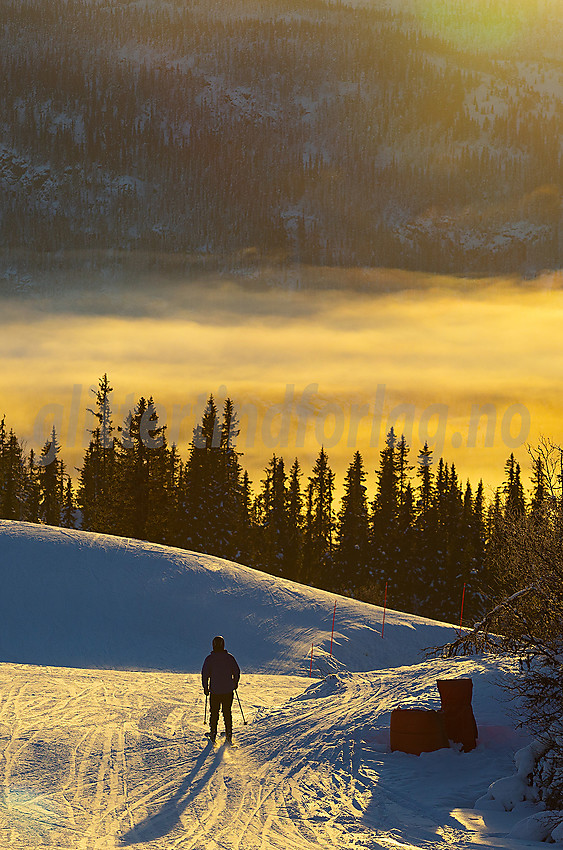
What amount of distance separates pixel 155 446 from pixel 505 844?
49.0m

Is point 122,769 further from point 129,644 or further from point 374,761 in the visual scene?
point 129,644

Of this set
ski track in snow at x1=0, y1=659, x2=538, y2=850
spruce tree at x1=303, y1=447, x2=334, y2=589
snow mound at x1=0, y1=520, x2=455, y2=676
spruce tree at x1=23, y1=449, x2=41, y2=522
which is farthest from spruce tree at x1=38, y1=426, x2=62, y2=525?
ski track in snow at x1=0, y1=659, x2=538, y2=850

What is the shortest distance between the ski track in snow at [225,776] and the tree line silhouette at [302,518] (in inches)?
1440

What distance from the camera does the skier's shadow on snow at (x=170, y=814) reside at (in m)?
9.12

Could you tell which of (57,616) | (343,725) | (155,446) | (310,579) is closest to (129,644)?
(57,616)

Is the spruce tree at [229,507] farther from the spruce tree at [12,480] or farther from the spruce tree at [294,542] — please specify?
the spruce tree at [12,480]

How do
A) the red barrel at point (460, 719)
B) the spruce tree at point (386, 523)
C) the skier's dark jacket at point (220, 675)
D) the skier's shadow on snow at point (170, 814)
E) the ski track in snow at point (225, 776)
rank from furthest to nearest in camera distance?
the spruce tree at point (386, 523), the red barrel at point (460, 719), the skier's dark jacket at point (220, 675), the ski track in snow at point (225, 776), the skier's shadow on snow at point (170, 814)

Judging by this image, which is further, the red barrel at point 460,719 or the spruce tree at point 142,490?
the spruce tree at point 142,490

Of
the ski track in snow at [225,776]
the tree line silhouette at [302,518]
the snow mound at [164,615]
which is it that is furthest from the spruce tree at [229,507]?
the ski track in snow at [225,776]

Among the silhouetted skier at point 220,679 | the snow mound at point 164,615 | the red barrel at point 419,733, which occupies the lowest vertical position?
the red barrel at point 419,733

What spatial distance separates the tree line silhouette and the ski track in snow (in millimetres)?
36567

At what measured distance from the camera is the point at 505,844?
9.73m

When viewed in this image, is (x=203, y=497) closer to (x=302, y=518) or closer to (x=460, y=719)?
(x=302, y=518)

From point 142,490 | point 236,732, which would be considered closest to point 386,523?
point 142,490
